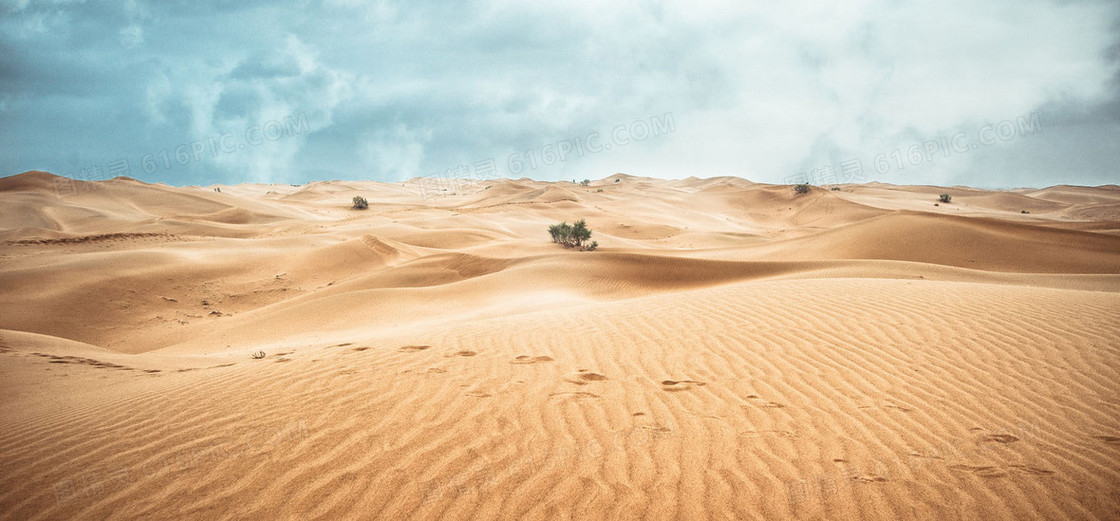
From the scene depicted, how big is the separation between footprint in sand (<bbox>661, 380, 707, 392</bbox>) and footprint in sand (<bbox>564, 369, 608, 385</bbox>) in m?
0.55

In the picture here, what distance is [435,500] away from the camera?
92.3 inches

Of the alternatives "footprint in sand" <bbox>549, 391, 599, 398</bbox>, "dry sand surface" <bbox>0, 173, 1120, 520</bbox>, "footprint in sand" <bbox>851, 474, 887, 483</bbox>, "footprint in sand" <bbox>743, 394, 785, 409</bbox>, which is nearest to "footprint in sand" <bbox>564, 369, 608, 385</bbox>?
"dry sand surface" <bbox>0, 173, 1120, 520</bbox>

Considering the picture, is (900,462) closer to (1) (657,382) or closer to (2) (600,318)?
(1) (657,382)

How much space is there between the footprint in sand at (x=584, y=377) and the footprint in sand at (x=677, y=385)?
1.82ft

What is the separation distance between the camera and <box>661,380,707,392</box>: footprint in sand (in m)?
3.71

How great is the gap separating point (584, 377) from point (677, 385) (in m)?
0.84

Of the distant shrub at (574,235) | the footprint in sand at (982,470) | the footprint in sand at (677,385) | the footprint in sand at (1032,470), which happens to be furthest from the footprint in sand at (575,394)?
the distant shrub at (574,235)

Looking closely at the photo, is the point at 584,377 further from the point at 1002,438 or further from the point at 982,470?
the point at 1002,438

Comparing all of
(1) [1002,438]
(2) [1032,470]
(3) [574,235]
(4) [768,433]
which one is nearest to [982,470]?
(2) [1032,470]

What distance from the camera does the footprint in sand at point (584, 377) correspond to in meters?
3.93

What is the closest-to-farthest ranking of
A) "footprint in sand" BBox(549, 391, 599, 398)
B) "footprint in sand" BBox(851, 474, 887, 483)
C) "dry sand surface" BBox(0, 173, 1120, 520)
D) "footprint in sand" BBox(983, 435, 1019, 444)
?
1. "dry sand surface" BBox(0, 173, 1120, 520)
2. "footprint in sand" BBox(851, 474, 887, 483)
3. "footprint in sand" BBox(983, 435, 1019, 444)
4. "footprint in sand" BBox(549, 391, 599, 398)

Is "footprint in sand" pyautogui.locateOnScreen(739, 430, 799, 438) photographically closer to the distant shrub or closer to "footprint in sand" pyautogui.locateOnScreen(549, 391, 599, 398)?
"footprint in sand" pyautogui.locateOnScreen(549, 391, 599, 398)

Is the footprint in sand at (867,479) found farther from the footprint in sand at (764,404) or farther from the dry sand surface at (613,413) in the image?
the footprint in sand at (764,404)

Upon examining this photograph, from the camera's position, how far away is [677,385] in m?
3.79
